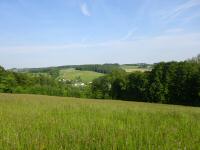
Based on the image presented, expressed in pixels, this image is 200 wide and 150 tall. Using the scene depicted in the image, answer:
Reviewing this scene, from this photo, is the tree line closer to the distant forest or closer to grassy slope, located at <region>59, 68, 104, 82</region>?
the distant forest

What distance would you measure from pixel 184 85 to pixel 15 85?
4493cm

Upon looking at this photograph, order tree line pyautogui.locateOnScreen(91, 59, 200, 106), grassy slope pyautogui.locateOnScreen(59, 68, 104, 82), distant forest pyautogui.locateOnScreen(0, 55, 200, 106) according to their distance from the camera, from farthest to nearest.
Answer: grassy slope pyautogui.locateOnScreen(59, 68, 104, 82) → distant forest pyautogui.locateOnScreen(0, 55, 200, 106) → tree line pyautogui.locateOnScreen(91, 59, 200, 106)

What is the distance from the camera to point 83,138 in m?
5.03

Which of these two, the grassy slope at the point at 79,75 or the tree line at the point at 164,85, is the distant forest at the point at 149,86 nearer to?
the tree line at the point at 164,85

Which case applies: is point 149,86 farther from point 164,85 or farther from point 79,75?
point 79,75

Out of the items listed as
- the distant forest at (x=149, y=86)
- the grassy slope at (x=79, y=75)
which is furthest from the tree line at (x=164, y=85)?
the grassy slope at (x=79, y=75)

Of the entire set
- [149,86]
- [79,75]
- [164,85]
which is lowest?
[79,75]

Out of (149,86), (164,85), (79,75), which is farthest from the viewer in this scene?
(79,75)

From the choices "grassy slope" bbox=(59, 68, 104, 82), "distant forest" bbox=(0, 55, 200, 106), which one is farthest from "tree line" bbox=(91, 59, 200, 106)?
"grassy slope" bbox=(59, 68, 104, 82)

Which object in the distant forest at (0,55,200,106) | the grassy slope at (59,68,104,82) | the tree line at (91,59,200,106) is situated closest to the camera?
the tree line at (91,59,200,106)

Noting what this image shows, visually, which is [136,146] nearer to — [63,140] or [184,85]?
[63,140]

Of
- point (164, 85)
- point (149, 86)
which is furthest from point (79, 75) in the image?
point (164, 85)

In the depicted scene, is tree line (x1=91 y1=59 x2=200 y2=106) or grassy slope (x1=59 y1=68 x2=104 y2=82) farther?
grassy slope (x1=59 y1=68 x2=104 y2=82)

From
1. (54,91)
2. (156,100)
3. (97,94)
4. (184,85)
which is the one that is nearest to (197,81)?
(184,85)
